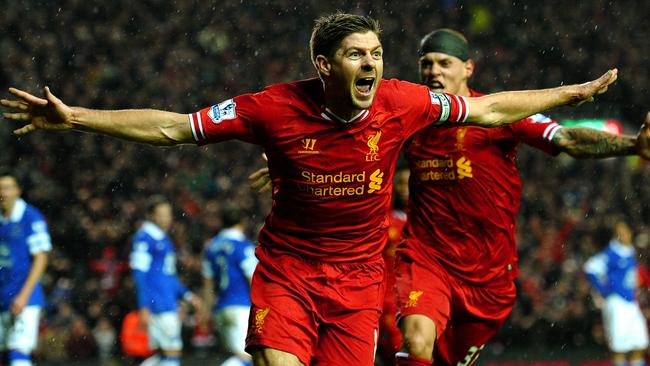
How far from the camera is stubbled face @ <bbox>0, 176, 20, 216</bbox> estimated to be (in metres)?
9.30

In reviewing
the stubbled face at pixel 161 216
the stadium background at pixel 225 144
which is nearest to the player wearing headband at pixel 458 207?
the stubbled face at pixel 161 216

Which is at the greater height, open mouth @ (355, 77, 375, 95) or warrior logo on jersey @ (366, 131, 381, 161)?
open mouth @ (355, 77, 375, 95)

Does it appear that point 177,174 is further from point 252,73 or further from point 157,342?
point 157,342

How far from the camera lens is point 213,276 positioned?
11188mm

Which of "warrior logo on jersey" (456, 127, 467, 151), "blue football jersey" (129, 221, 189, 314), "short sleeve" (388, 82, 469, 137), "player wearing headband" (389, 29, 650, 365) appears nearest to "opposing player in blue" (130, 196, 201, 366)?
"blue football jersey" (129, 221, 189, 314)

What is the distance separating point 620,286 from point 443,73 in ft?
27.1

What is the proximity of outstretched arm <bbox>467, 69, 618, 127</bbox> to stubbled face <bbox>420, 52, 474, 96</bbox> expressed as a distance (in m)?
1.02

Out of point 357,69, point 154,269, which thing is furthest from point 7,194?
point 357,69

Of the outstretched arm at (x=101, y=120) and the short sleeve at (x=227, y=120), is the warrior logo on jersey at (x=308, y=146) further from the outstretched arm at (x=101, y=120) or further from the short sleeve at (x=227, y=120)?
the outstretched arm at (x=101, y=120)

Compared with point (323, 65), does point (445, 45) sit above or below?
above

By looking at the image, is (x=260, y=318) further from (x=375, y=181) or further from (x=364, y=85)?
(x=364, y=85)

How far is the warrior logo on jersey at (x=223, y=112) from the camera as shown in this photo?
514 cm

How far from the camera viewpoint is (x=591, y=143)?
6.20m

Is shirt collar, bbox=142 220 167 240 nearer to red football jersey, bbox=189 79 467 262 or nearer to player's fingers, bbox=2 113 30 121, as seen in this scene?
red football jersey, bbox=189 79 467 262
